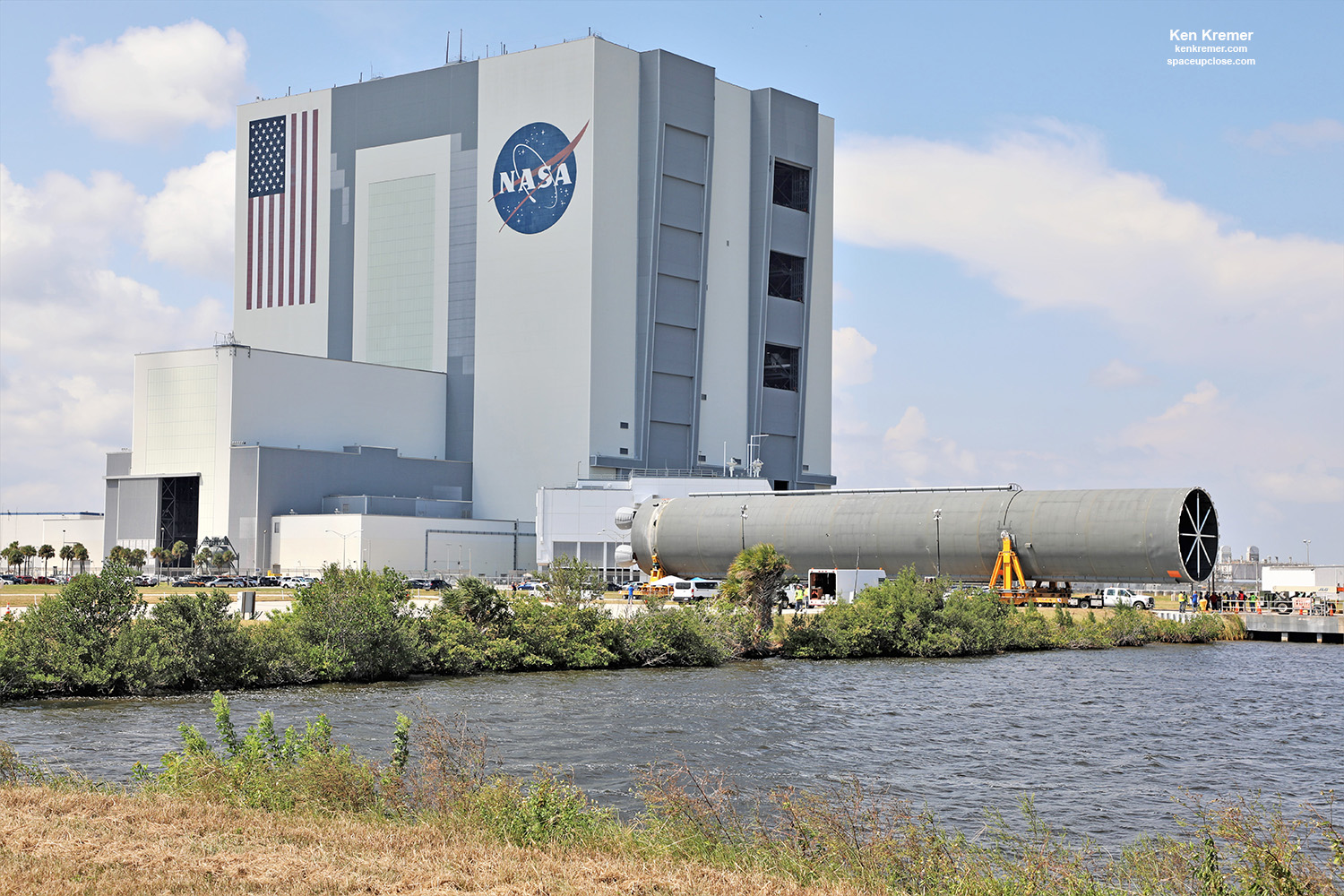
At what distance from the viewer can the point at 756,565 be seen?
173ft

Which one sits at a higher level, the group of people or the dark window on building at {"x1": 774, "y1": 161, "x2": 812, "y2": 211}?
the dark window on building at {"x1": 774, "y1": 161, "x2": 812, "y2": 211}

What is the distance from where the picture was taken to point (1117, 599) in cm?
6981

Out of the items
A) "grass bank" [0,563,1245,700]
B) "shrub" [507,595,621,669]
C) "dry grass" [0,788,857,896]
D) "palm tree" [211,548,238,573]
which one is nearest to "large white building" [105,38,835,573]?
"palm tree" [211,548,238,573]

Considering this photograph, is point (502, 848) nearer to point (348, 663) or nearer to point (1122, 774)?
point (1122, 774)

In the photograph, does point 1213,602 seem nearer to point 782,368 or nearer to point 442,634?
point 442,634

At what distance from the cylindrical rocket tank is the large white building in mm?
26584

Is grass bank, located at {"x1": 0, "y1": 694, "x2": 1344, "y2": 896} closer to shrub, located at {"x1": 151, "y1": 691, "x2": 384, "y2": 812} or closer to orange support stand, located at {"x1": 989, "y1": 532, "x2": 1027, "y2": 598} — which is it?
shrub, located at {"x1": 151, "y1": 691, "x2": 384, "y2": 812}

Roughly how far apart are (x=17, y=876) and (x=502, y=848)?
471 centimetres

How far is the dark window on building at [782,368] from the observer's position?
121 meters

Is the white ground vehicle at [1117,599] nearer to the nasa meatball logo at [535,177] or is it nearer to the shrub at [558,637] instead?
the shrub at [558,637]

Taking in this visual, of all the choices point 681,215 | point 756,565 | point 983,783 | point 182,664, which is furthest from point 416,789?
point 681,215

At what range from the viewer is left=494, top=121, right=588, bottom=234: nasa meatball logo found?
349ft

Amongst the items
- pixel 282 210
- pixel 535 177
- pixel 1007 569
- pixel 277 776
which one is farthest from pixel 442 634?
pixel 282 210

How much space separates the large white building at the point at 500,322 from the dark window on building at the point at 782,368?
0.65 ft
